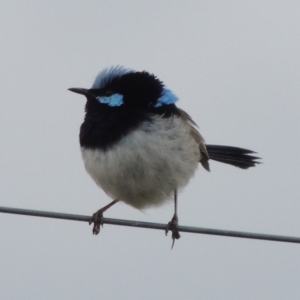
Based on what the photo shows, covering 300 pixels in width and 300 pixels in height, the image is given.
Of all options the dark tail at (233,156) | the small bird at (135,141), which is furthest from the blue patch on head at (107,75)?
the dark tail at (233,156)

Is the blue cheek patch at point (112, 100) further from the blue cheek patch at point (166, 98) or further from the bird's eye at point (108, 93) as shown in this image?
the blue cheek patch at point (166, 98)

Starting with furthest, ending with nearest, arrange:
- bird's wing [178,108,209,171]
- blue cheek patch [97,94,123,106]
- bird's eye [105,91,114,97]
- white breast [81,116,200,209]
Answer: bird's wing [178,108,209,171]
bird's eye [105,91,114,97]
blue cheek patch [97,94,123,106]
white breast [81,116,200,209]

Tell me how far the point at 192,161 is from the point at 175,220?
1.82ft

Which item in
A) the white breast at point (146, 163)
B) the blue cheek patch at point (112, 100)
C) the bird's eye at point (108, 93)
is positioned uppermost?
the bird's eye at point (108, 93)

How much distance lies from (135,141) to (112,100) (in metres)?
0.58

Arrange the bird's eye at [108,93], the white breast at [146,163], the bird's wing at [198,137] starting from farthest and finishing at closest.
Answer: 1. the bird's wing at [198,137]
2. the bird's eye at [108,93]
3. the white breast at [146,163]

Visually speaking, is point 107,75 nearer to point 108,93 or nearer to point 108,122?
point 108,93

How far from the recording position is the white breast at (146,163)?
19.5 feet

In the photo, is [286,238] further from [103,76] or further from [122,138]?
[103,76]

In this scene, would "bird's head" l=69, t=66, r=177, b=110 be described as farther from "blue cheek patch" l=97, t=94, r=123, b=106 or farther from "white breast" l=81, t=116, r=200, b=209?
"white breast" l=81, t=116, r=200, b=209

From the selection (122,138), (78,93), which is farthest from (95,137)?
(78,93)

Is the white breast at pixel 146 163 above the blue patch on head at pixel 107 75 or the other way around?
the other way around

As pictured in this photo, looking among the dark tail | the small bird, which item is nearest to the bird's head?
the small bird

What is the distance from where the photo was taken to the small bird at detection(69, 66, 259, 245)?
5973 mm
